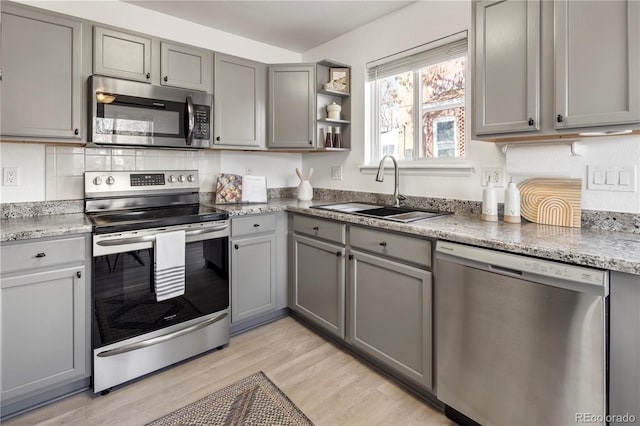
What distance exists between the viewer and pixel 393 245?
1.85m

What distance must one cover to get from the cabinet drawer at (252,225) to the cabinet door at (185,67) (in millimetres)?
1034

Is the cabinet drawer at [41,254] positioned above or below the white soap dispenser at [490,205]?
below

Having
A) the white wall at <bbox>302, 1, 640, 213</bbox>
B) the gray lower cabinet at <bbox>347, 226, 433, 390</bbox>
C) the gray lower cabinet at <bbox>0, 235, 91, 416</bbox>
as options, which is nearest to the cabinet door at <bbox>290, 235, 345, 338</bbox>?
the gray lower cabinet at <bbox>347, 226, 433, 390</bbox>

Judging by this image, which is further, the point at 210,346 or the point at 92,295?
the point at 210,346

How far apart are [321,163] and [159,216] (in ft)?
5.38

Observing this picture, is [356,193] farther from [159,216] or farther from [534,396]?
[534,396]

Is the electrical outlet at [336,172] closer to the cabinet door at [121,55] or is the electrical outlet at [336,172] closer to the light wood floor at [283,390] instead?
the light wood floor at [283,390]

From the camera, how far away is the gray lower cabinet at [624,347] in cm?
109

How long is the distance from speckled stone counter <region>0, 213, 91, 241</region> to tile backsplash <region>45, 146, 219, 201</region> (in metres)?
0.22

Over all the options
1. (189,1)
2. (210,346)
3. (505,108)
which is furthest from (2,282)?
(505,108)

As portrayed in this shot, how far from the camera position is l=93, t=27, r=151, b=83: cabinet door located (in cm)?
208

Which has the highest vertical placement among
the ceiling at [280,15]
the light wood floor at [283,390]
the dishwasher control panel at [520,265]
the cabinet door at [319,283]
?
the ceiling at [280,15]

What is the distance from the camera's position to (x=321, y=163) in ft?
10.8

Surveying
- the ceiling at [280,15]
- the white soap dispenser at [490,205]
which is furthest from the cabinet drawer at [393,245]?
the ceiling at [280,15]
